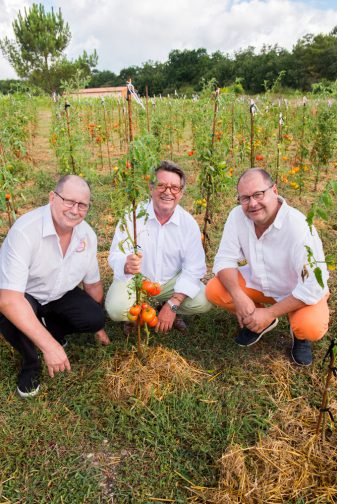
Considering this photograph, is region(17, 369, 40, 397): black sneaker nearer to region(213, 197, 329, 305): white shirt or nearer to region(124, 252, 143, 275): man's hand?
region(124, 252, 143, 275): man's hand

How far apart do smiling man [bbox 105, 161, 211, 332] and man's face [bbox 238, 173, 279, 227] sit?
488 mm

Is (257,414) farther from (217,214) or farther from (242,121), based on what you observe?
(242,121)

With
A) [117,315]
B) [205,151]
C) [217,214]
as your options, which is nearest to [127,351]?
[117,315]

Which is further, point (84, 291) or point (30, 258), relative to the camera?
point (84, 291)

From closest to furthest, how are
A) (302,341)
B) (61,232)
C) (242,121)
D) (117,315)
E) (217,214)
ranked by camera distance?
(61,232) < (302,341) < (117,315) < (217,214) < (242,121)

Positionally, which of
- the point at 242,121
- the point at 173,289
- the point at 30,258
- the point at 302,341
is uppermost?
the point at 242,121

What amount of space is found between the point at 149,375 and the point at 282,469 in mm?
879

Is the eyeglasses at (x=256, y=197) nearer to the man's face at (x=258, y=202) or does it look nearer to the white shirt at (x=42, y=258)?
the man's face at (x=258, y=202)

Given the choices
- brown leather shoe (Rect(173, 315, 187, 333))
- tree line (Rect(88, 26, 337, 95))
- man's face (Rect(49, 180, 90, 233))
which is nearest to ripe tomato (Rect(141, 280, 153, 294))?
man's face (Rect(49, 180, 90, 233))

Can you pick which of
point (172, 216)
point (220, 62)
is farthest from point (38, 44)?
point (172, 216)

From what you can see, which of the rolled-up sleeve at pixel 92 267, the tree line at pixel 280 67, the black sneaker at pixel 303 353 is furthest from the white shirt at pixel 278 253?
the tree line at pixel 280 67

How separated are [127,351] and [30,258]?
2.88ft

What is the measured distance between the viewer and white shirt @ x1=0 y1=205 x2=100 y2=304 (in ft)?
6.81

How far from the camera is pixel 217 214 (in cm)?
494
